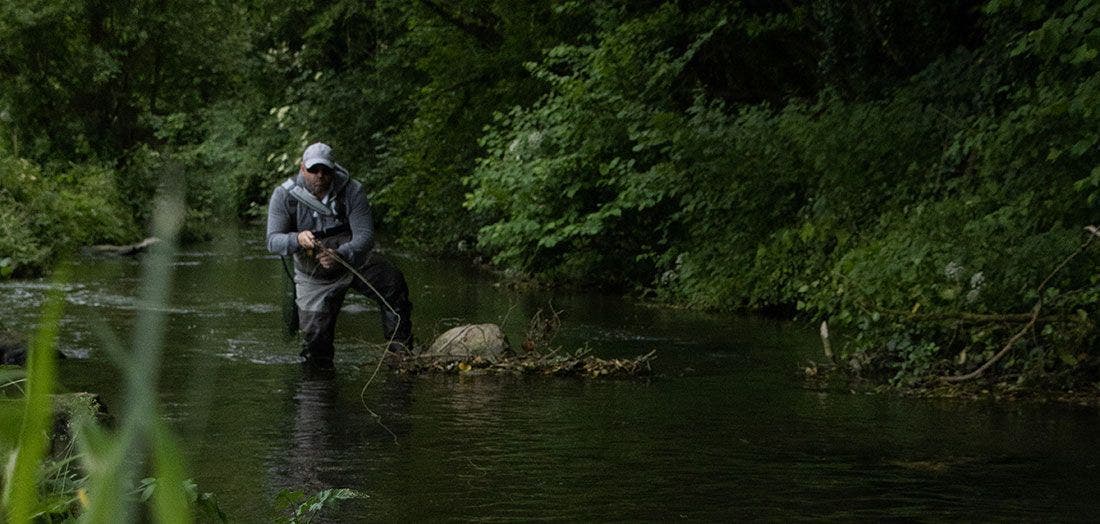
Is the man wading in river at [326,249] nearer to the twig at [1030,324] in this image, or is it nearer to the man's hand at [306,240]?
the man's hand at [306,240]

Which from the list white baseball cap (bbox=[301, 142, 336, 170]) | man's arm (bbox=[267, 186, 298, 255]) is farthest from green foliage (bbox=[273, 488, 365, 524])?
white baseball cap (bbox=[301, 142, 336, 170])

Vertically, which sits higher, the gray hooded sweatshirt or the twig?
the gray hooded sweatshirt

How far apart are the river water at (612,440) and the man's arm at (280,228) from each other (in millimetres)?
880

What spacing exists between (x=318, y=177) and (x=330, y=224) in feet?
1.16

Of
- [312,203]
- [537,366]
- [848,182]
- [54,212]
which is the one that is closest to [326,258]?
[312,203]

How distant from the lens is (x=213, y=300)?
16.0 m

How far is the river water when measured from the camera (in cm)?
598

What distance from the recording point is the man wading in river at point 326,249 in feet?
33.4

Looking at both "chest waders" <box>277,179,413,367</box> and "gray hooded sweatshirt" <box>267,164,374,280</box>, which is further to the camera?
"chest waders" <box>277,179,413,367</box>

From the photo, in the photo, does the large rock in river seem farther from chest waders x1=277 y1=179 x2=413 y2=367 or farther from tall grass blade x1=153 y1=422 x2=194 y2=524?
tall grass blade x1=153 y1=422 x2=194 y2=524

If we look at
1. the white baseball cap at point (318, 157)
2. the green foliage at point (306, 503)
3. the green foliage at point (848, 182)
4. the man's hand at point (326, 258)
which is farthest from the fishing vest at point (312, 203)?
the green foliage at point (306, 503)

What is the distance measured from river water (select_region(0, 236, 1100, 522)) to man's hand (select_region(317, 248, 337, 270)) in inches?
29.6

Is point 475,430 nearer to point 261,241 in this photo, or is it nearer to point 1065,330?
point 1065,330

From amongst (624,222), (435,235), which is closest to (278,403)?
(624,222)
